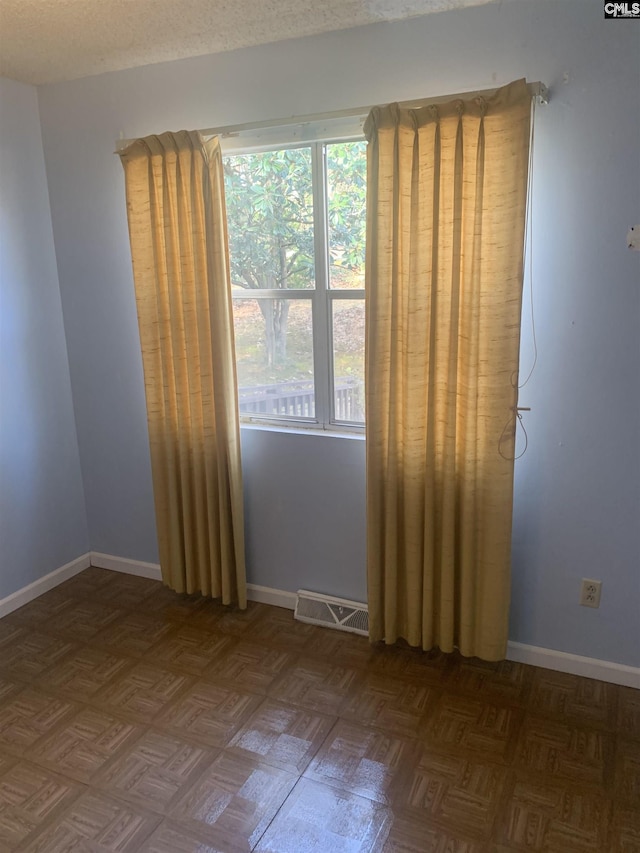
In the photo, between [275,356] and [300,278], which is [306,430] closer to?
[275,356]

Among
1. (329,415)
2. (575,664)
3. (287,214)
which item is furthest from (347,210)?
(575,664)

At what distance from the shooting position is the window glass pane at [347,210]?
7.88 feet

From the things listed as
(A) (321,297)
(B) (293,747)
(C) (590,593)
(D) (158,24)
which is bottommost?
(B) (293,747)

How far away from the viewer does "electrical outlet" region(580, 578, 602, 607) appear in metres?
2.31

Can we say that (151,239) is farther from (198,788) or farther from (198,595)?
(198,788)

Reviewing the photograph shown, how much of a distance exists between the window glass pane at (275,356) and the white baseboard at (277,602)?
894 mm

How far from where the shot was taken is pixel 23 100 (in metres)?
2.83

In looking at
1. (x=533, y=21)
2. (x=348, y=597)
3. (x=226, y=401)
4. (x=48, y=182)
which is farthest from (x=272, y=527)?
(x=533, y=21)

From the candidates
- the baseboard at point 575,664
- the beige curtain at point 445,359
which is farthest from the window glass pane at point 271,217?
the baseboard at point 575,664

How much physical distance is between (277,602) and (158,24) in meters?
2.41

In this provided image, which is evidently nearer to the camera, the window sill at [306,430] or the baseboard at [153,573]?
the window sill at [306,430]

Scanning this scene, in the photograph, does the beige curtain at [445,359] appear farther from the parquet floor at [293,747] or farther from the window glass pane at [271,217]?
the window glass pane at [271,217]
